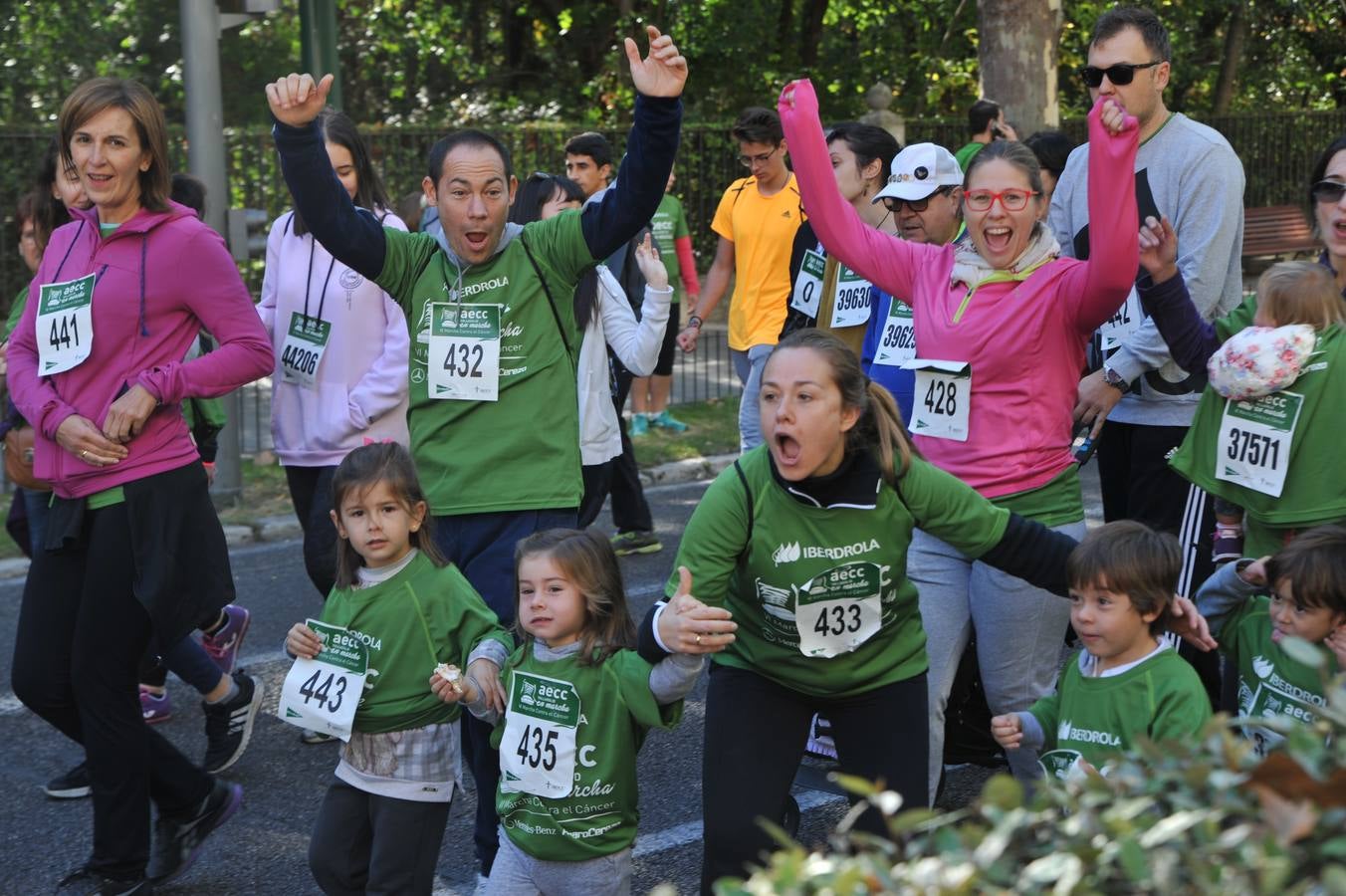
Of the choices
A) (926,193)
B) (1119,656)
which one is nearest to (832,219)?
(926,193)

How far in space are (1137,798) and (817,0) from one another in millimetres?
23192

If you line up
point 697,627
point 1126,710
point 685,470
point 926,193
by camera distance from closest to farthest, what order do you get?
point 697,627 < point 1126,710 < point 926,193 < point 685,470

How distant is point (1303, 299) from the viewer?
13.7 ft

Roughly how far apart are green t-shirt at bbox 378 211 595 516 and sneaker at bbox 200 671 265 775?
153 cm

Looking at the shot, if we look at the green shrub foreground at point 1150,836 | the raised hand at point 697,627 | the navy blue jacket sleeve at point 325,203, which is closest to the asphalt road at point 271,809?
the raised hand at point 697,627

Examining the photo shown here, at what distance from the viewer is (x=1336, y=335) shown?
4.14 metres

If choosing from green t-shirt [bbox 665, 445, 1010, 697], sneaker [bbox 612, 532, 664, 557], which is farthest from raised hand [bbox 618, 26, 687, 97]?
sneaker [bbox 612, 532, 664, 557]

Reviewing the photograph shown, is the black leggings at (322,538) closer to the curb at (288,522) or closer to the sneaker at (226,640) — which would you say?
the sneaker at (226,640)

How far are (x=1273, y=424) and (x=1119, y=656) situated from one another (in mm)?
778

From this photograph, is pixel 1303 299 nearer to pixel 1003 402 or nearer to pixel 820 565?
pixel 1003 402

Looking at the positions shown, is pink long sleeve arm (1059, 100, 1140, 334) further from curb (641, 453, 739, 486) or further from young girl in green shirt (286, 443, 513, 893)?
curb (641, 453, 739, 486)

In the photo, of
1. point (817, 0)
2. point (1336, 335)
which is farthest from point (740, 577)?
point (817, 0)

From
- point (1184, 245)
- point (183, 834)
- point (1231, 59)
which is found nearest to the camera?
point (183, 834)

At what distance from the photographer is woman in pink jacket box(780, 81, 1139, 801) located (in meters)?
4.39
